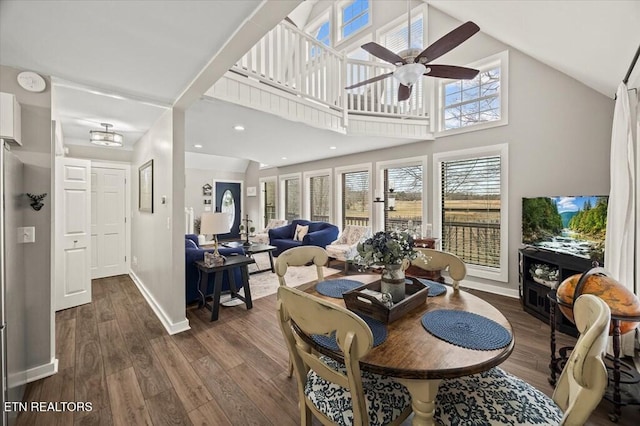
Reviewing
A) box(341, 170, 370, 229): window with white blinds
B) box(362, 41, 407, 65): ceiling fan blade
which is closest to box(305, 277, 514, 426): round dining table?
box(362, 41, 407, 65): ceiling fan blade

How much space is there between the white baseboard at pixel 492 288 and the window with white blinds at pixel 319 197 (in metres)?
3.51

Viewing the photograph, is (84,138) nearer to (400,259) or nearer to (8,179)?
(8,179)

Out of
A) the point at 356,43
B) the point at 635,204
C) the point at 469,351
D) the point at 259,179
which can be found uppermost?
the point at 356,43

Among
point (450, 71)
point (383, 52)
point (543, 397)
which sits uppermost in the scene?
point (383, 52)

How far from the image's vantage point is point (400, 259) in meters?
1.47

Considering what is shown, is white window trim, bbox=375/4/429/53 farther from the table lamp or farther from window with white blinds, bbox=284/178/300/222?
the table lamp

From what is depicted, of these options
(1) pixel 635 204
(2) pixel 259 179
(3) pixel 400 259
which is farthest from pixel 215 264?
(2) pixel 259 179

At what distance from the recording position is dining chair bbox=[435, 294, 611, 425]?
786mm

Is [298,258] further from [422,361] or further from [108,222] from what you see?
[108,222]

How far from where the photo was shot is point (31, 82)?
1976 millimetres

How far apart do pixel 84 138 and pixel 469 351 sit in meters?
5.71

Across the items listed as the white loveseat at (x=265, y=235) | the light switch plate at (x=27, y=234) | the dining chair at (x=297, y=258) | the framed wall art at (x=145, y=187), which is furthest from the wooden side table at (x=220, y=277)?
the white loveseat at (x=265, y=235)

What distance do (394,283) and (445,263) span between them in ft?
2.35

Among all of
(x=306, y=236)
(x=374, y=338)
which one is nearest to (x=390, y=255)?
(x=374, y=338)
